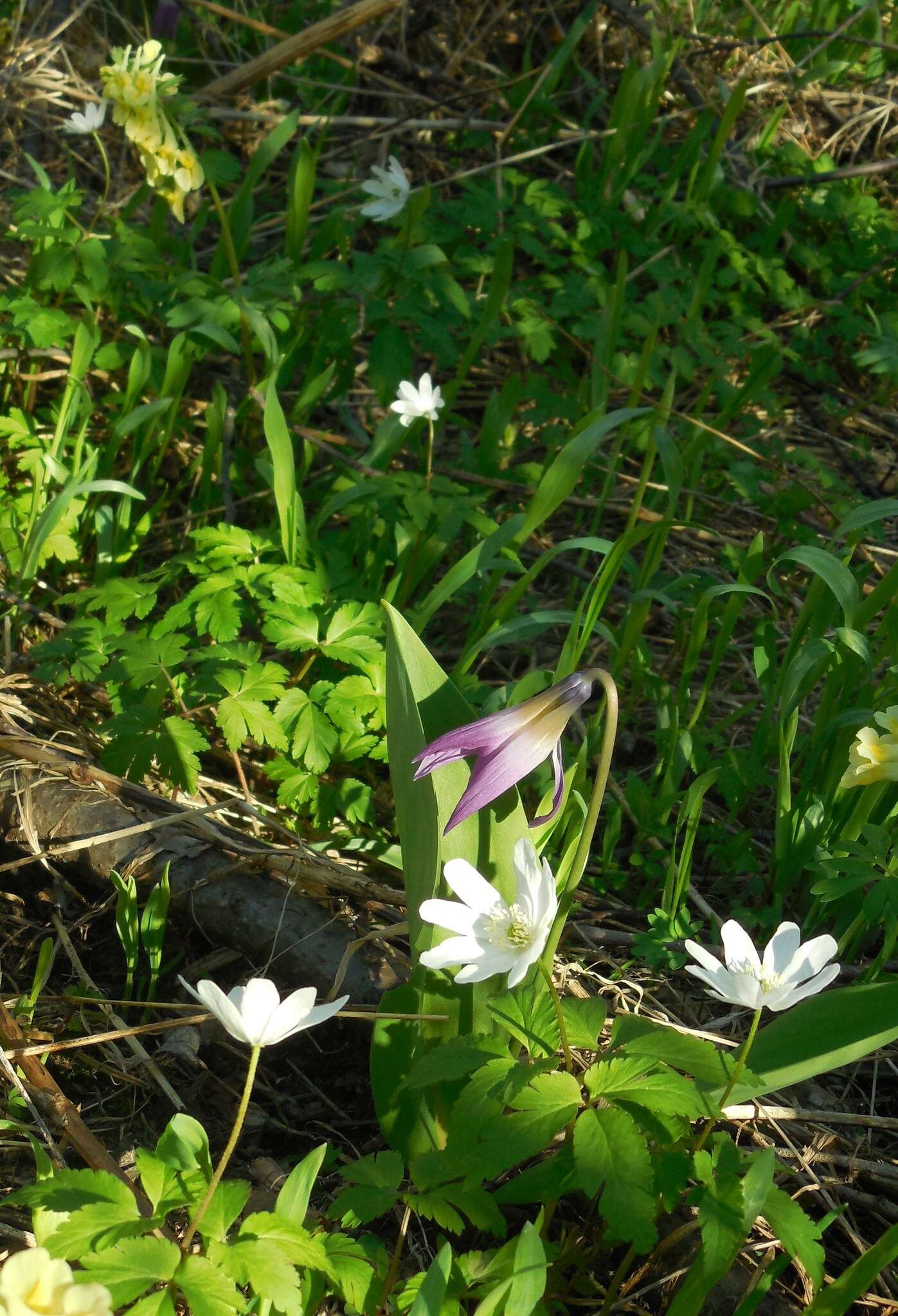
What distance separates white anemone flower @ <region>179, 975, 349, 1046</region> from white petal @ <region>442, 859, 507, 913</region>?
161 millimetres

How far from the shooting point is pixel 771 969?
106 centimetres

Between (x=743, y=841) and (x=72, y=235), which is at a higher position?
(x=72, y=235)

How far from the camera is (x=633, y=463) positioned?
2758 millimetres

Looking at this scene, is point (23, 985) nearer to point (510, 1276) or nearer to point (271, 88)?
point (510, 1276)

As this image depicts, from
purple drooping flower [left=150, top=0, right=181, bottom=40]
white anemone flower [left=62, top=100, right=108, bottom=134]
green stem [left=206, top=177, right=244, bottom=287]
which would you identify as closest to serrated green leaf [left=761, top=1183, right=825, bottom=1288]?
green stem [left=206, top=177, right=244, bottom=287]

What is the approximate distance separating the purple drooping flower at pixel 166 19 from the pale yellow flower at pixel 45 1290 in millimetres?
3773

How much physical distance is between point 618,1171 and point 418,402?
1.39 meters

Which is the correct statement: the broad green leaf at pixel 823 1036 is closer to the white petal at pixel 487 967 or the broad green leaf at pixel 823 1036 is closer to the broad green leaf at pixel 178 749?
the white petal at pixel 487 967

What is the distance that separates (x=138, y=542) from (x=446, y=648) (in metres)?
0.68

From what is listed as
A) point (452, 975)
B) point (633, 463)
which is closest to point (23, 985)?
point (452, 975)

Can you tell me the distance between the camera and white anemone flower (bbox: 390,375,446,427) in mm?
1970

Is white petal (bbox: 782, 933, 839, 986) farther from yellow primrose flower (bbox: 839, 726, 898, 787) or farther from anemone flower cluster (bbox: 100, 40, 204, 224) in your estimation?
anemone flower cluster (bbox: 100, 40, 204, 224)

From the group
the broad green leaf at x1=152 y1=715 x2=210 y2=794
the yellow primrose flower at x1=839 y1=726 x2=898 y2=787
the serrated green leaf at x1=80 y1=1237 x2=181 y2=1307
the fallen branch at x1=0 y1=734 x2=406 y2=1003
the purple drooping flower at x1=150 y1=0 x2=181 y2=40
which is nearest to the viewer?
the serrated green leaf at x1=80 y1=1237 x2=181 y2=1307

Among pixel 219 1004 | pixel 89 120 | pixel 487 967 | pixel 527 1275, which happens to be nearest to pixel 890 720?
pixel 487 967
